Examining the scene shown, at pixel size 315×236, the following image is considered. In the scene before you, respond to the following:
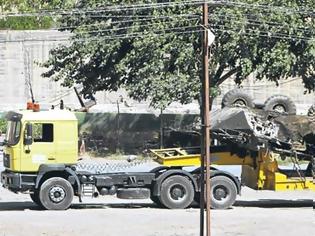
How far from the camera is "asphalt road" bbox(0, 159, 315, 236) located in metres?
21.3

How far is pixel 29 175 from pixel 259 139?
6472mm

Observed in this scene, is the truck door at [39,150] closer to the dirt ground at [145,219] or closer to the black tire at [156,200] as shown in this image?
the dirt ground at [145,219]

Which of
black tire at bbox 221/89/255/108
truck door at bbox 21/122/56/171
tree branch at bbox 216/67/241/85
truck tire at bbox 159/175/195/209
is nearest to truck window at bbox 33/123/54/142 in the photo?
truck door at bbox 21/122/56/171

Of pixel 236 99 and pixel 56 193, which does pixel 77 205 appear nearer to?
pixel 56 193

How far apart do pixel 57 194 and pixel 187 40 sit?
14677mm

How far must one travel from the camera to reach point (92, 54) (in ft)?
130

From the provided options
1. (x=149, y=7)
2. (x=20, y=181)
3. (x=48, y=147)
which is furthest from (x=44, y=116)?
(x=149, y=7)

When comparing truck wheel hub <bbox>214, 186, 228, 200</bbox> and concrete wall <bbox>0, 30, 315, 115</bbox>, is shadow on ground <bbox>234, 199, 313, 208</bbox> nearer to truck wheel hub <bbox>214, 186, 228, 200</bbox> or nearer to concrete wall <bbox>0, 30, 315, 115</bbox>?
truck wheel hub <bbox>214, 186, 228, 200</bbox>

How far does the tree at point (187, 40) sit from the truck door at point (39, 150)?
12.7m

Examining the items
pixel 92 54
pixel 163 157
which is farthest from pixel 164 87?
pixel 163 157

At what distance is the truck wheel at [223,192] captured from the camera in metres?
25.7

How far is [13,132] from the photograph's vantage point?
25.3 m

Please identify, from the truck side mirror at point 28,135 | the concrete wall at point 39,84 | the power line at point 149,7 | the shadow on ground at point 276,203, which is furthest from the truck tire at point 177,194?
the concrete wall at point 39,84

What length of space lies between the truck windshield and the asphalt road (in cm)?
188
